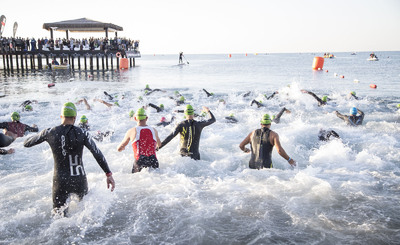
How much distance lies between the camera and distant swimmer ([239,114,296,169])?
5508mm

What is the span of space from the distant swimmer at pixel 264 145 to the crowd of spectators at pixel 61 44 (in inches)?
1222

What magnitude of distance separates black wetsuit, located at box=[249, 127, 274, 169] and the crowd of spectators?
1222 inches

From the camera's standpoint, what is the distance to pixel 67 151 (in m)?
3.62

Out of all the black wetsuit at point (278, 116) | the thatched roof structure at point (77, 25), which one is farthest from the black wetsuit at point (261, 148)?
the thatched roof structure at point (77, 25)

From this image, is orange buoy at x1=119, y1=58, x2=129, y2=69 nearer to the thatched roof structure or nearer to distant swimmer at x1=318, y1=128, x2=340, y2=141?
the thatched roof structure

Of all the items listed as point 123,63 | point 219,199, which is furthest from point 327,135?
point 123,63

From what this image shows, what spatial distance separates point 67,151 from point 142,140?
1.67m

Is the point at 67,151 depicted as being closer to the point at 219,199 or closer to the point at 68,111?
the point at 68,111

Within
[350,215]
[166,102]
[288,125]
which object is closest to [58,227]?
[350,215]

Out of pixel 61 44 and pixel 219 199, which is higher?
pixel 61 44

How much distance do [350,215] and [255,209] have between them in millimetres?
1446

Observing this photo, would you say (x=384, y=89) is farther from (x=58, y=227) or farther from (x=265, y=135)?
(x=58, y=227)

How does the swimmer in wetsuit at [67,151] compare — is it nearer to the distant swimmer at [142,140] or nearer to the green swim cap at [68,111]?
the green swim cap at [68,111]

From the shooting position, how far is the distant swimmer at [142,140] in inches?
203
